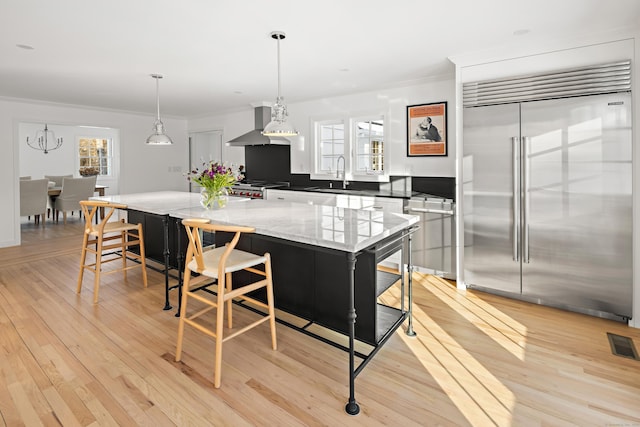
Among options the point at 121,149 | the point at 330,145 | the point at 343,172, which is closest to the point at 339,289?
the point at 343,172

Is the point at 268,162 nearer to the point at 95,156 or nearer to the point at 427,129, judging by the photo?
the point at 427,129

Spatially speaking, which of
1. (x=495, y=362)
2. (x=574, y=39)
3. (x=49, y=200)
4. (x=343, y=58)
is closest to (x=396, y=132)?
(x=343, y=58)

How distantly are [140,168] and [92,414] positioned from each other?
619 cm

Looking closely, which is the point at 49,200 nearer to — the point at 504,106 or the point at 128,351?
the point at 128,351

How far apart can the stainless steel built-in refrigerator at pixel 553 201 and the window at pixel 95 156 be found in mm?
10108

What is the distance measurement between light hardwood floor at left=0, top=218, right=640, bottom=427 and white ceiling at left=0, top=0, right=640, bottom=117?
2.23m

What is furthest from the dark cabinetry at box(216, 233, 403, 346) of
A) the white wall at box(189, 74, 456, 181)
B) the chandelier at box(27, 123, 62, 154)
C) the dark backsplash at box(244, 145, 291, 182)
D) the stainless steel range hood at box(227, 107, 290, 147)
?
the chandelier at box(27, 123, 62, 154)

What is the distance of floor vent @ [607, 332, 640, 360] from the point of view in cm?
237

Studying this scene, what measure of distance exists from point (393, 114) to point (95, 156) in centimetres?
915

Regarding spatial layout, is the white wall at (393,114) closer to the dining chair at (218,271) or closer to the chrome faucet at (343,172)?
the chrome faucet at (343,172)

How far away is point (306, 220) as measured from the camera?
8.09 ft

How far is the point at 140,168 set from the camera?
7180mm

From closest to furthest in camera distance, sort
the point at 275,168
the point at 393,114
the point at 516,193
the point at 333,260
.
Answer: the point at 333,260 < the point at 516,193 < the point at 393,114 < the point at 275,168

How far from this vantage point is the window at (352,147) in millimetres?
4938
